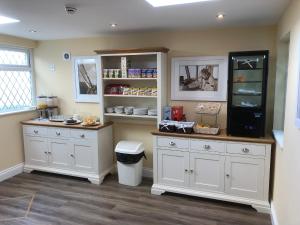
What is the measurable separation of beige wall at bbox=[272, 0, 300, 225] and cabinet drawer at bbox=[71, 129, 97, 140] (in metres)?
2.47

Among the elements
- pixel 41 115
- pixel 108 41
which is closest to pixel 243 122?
pixel 108 41

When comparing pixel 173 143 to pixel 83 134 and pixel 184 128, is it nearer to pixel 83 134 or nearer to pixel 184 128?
pixel 184 128

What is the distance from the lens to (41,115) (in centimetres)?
438

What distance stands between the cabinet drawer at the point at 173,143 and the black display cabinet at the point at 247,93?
0.56 m

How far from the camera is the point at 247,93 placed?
9.89 feet

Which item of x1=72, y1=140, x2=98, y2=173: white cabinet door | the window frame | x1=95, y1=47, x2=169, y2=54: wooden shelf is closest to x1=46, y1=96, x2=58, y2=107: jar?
the window frame

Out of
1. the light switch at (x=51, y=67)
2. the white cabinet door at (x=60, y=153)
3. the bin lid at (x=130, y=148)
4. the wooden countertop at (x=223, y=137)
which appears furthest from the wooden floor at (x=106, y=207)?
the light switch at (x=51, y=67)

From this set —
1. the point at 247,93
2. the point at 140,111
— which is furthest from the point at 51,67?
the point at 247,93

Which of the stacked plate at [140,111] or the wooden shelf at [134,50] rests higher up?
the wooden shelf at [134,50]

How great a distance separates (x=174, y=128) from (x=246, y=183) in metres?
1.10

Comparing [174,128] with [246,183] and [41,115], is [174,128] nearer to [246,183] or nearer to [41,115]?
[246,183]

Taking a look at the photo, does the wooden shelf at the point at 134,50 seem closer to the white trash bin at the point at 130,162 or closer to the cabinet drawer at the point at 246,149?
the white trash bin at the point at 130,162

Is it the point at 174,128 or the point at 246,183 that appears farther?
the point at 174,128

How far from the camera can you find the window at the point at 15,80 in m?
3.91
